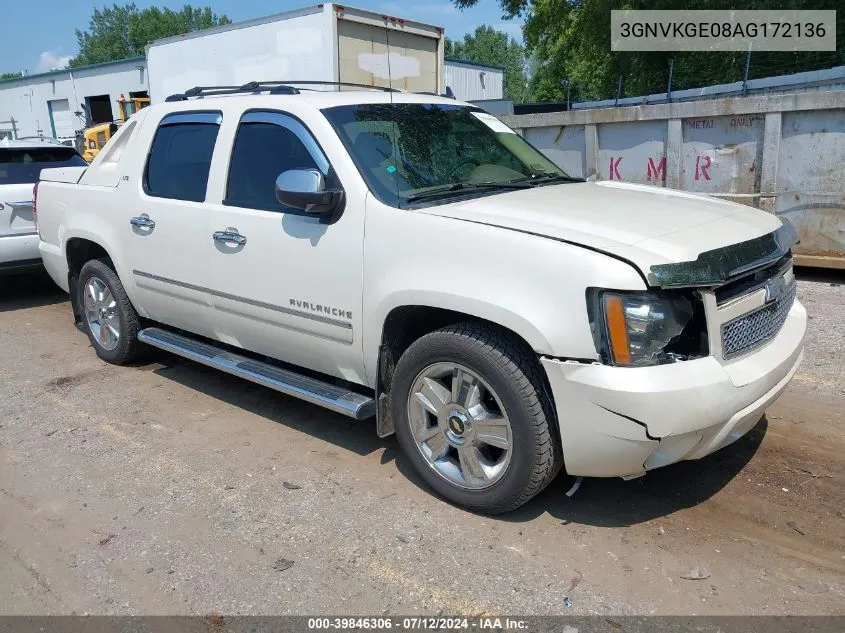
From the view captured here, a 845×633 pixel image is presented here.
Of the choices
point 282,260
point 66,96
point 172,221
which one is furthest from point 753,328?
point 66,96

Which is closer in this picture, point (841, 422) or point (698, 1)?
point (841, 422)

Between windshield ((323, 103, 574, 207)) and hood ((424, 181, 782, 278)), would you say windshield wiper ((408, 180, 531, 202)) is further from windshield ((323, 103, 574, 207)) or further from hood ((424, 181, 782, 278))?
hood ((424, 181, 782, 278))

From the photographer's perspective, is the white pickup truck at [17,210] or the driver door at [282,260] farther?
the white pickup truck at [17,210]

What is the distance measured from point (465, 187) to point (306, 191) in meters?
0.84

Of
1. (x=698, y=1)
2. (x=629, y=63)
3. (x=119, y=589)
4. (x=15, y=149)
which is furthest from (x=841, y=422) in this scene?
(x=629, y=63)

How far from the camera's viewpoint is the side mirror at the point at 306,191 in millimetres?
3455

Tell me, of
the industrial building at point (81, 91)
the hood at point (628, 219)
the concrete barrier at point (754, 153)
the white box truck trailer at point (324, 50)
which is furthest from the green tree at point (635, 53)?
the hood at point (628, 219)

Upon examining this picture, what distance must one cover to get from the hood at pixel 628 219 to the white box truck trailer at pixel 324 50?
247 inches

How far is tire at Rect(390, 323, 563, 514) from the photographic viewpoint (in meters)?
2.99

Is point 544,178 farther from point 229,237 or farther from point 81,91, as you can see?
point 81,91

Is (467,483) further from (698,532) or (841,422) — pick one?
(841,422)

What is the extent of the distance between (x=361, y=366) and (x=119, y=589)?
4.83 feet

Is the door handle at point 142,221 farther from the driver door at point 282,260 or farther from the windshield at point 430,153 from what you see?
the windshield at point 430,153

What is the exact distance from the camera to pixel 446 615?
269 centimetres
